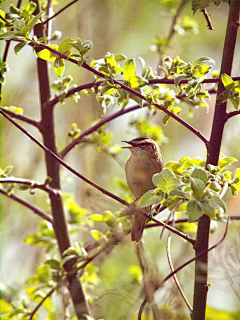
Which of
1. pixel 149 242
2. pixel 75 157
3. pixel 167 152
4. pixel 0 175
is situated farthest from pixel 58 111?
pixel 0 175

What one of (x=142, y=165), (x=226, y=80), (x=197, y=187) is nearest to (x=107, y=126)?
(x=142, y=165)

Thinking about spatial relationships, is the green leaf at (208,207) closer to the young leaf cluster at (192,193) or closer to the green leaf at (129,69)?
the young leaf cluster at (192,193)

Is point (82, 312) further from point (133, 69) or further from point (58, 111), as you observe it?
point (58, 111)

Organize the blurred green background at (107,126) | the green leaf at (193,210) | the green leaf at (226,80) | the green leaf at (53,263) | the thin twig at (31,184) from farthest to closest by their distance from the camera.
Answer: the blurred green background at (107,126) < the green leaf at (53,263) < the thin twig at (31,184) < the green leaf at (226,80) < the green leaf at (193,210)

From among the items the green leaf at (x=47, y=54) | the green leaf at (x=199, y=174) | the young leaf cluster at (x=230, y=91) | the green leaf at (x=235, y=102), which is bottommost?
the green leaf at (x=199, y=174)

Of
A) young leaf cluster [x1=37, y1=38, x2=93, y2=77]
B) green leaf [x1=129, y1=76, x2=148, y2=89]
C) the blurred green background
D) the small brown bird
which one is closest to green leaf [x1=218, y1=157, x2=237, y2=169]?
green leaf [x1=129, y1=76, x2=148, y2=89]

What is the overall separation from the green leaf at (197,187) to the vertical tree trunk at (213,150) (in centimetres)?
18

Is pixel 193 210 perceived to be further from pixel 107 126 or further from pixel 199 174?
pixel 107 126

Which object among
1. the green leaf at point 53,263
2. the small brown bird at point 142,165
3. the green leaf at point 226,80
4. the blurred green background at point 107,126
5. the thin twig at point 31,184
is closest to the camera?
the green leaf at point 226,80

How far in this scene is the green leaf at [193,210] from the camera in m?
0.66

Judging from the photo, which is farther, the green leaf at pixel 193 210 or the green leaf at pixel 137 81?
the green leaf at pixel 137 81

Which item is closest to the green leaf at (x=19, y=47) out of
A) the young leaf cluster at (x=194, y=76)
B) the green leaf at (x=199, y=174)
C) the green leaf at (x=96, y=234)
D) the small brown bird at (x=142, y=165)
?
the young leaf cluster at (x=194, y=76)

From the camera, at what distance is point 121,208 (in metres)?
1.05

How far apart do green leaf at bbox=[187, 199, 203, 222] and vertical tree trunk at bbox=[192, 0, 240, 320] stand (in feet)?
0.60
